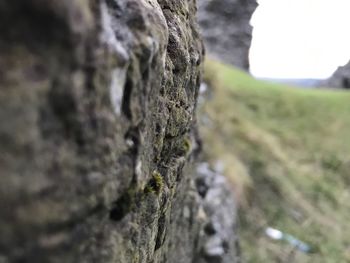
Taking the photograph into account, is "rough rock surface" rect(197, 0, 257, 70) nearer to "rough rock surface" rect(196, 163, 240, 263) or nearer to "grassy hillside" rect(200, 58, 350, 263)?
"grassy hillside" rect(200, 58, 350, 263)

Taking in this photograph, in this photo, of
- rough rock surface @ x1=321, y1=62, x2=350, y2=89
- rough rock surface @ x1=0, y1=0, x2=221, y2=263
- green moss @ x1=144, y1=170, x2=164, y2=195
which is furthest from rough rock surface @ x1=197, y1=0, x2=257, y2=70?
rough rock surface @ x1=0, y1=0, x2=221, y2=263

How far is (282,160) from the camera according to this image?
20.7 meters

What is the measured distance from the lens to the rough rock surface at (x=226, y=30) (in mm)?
26886

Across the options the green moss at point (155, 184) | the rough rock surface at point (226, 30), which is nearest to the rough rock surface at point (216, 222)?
the green moss at point (155, 184)

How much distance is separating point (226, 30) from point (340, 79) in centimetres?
1630

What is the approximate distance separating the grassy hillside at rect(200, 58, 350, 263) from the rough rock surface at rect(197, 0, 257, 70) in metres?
3.43

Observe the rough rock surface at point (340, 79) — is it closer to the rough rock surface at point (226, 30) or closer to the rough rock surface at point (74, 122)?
the rough rock surface at point (226, 30)

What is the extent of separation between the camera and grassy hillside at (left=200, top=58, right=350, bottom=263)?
16672mm

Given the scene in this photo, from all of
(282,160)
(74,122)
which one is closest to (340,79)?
(282,160)

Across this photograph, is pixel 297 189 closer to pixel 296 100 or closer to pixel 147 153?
pixel 296 100

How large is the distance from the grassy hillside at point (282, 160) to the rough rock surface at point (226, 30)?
3.43 metres

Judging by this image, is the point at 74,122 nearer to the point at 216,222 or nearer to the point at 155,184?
the point at 155,184

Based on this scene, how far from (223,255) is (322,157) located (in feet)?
47.8

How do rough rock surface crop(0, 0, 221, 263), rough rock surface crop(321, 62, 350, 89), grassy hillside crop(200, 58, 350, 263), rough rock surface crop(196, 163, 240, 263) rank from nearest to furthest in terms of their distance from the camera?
rough rock surface crop(0, 0, 221, 263) → rough rock surface crop(196, 163, 240, 263) → grassy hillside crop(200, 58, 350, 263) → rough rock surface crop(321, 62, 350, 89)
